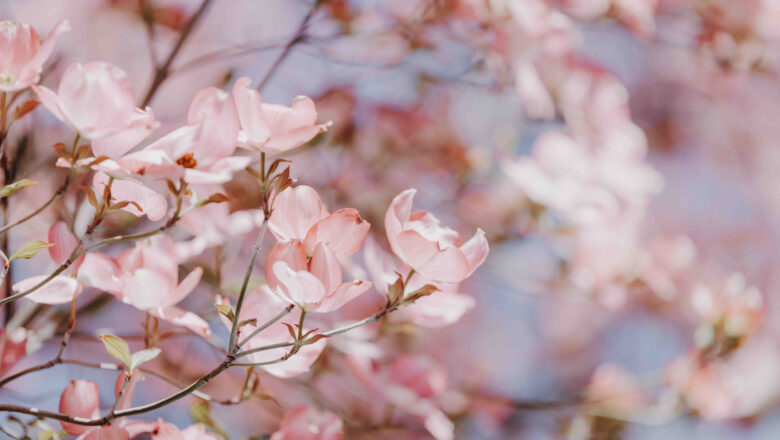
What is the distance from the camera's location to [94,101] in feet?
0.77

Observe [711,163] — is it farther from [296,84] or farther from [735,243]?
[296,84]

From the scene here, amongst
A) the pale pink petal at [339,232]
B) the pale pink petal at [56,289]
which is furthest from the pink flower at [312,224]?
the pale pink petal at [56,289]

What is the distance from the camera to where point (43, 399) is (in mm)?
477

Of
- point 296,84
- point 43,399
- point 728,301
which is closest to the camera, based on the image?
point 43,399

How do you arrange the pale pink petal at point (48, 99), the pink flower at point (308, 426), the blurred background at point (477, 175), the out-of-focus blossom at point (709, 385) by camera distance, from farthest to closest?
1. the out-of-focus blossom at point (709, 385)
2. the blurred background at point (477, 175)
3. the pink flower at point (308, 426)
4. the pale pink petal at point (48, 99)

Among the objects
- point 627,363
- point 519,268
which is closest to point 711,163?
point 627,363

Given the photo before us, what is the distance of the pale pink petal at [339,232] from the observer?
0.85 ft

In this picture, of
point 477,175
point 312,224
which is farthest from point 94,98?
point 477,175

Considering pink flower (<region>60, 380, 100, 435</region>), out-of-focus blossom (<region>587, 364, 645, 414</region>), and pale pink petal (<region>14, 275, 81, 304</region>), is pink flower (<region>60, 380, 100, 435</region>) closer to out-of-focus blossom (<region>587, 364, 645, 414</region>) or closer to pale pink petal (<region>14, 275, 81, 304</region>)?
pale pink petal (<region>14, 275, 81, 304</region>)

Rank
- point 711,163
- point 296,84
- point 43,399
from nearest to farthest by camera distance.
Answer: point 43,399 < point 296,84 < point 711,163

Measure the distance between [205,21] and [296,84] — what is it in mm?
135

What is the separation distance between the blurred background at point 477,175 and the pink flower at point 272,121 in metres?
0.17

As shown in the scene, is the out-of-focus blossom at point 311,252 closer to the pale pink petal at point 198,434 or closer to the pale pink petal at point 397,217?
the pale pink petal at point 397,217

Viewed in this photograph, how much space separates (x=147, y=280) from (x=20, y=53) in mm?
114
